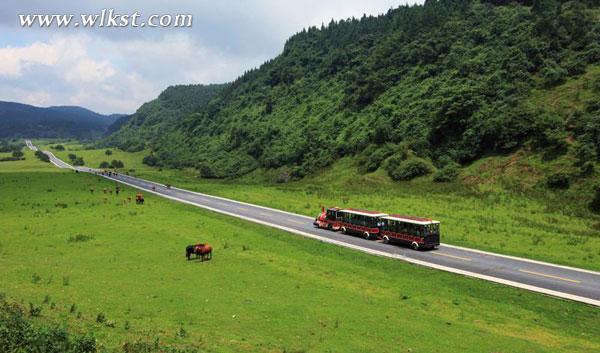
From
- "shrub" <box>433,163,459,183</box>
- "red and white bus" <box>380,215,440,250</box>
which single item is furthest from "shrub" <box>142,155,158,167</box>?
"red and white bus" <box>380,215,440,250</box>

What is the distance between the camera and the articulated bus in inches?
1537

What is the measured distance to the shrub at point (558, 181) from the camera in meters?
59.2

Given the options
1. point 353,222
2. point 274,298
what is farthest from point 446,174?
point 274,298

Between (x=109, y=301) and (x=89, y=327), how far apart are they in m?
5.38

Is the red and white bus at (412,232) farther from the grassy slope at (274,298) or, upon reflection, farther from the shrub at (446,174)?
the shrub at (446,174)

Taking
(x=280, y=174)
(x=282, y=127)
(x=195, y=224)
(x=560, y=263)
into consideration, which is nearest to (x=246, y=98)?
(x=282, y=127)

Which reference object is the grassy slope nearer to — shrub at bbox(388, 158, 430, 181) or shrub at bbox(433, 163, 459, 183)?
shrub at bbox(433, 163, 459, 183)

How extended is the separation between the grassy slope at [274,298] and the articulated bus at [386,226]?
5896mm

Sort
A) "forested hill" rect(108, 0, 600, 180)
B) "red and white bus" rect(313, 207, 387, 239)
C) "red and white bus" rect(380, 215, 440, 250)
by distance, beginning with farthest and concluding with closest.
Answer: "forested hill" rect(108, 0, 600, 180) → "red and white bus" rect(313, 207, 387, 239) → "red and white bus" rect(380, 215, 440, 250)

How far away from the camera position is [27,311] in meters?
19.5

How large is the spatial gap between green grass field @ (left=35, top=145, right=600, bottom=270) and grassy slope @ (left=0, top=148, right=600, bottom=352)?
13.0m

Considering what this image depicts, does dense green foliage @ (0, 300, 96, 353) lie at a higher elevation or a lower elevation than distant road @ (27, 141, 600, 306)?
higher

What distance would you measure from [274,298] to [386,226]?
20.5m

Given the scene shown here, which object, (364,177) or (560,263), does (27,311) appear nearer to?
(560,263)
